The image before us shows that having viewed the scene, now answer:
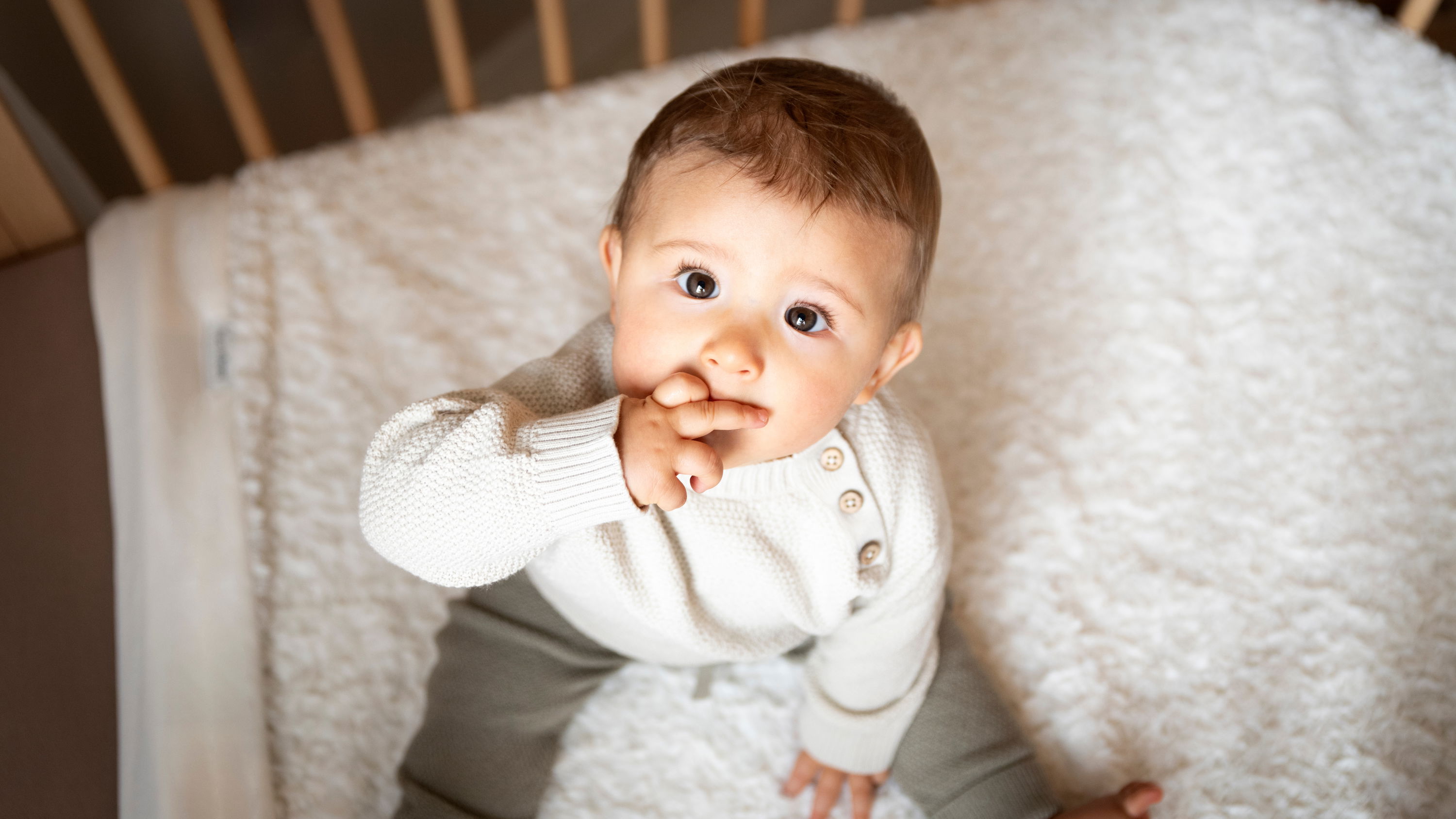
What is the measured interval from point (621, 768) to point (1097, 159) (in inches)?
37.3

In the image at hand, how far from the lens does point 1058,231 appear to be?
4.08 feet

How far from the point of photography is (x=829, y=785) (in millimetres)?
913

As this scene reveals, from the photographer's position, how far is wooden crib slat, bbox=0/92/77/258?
104 cm

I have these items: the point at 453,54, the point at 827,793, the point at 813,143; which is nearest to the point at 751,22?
the point at 453,54

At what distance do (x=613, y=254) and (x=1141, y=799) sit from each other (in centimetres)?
65

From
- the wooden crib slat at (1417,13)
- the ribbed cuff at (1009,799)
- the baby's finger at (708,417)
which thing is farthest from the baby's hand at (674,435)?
the wooden crib slat at (1417,13)

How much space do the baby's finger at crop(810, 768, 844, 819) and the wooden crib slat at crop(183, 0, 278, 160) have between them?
101cm

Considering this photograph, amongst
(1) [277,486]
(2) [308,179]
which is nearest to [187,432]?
(1) [277,486]

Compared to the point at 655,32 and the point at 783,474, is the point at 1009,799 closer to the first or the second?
the point at 783,474

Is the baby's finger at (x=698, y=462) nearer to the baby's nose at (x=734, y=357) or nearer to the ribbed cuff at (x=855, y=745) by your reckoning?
the baby's nose at (x=734, y=357)

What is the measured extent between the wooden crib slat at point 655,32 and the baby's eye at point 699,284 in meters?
0.76

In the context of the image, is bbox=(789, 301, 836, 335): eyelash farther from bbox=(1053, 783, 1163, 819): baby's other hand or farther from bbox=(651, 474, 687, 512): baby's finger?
bbox=(1053, 783, 1163, 819): baby's other hand

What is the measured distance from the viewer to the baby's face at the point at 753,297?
2.15 ft

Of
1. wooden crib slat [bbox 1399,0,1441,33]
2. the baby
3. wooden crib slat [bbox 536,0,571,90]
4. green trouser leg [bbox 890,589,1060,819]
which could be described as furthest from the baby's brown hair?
wooden crib slat [bbox 1399,0,1441,33]
